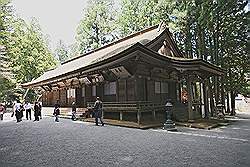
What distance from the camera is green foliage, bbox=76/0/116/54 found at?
35969 mm

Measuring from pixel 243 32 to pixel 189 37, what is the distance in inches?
181

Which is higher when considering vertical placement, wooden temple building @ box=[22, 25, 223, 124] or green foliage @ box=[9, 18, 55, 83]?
green foliage @ box=[9, 18, 55, 83]

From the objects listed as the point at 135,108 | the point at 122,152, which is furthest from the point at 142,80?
the point at 122,152

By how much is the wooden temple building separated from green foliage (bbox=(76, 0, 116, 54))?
654 inches

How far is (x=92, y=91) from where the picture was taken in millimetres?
18719

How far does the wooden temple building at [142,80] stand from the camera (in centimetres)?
1315

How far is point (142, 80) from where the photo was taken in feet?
49.2

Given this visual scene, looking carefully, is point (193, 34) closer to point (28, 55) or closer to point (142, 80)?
point (142, 80)

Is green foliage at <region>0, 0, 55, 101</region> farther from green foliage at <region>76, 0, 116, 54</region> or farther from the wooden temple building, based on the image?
the wooden temple building

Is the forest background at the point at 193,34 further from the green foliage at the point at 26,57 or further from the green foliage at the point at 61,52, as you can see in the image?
the green foliage at the point at 61,52

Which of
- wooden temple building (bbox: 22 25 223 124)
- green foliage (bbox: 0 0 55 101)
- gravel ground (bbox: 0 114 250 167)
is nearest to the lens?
gravel ground (bbox: 0 114 250 167)

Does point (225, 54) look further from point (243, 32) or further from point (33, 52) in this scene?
point (33, 52)

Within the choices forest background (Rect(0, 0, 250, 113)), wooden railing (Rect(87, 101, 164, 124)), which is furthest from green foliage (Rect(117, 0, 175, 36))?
wooden railing (Rect(87, 101, 164, 124))

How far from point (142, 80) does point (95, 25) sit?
77.9 ft
